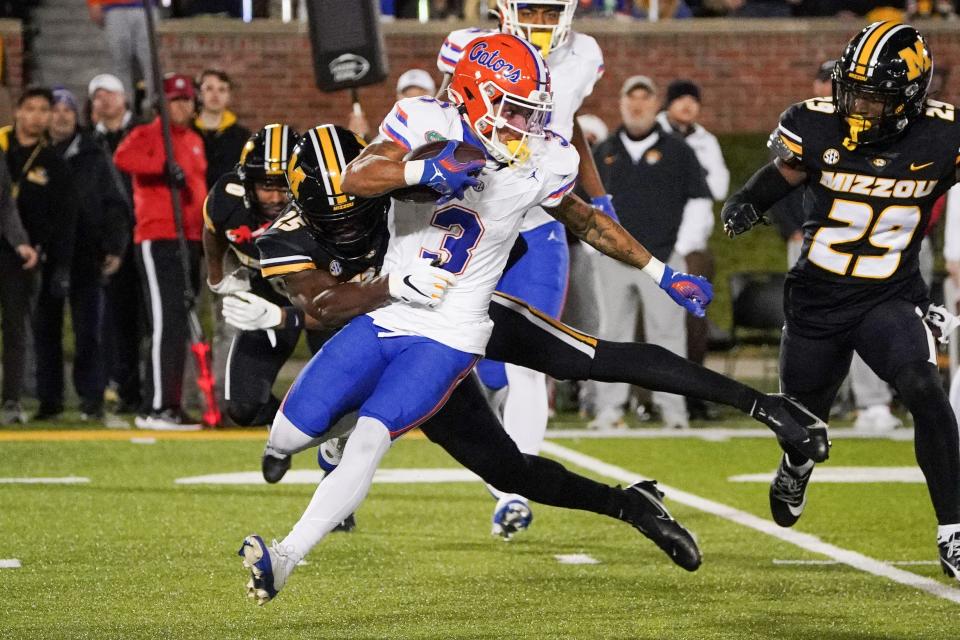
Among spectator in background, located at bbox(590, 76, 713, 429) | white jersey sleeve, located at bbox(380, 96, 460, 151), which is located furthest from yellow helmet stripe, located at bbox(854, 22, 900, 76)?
spectator in background, located at bbox(590, 76, 713, 429)

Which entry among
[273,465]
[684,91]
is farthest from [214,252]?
[684,91]

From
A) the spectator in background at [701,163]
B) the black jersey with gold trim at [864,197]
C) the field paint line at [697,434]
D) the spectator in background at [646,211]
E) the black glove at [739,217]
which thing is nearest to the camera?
the black jersey with gold trim at [864,197]

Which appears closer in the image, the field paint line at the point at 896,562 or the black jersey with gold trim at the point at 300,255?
the black jersey with gold trim at the point at 300,255

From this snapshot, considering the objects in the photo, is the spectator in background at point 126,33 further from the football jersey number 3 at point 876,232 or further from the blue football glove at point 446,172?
the blue football glove at point 446,172

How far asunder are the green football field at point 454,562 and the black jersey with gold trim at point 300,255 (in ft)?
3.24

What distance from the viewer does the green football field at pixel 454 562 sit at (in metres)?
4.87

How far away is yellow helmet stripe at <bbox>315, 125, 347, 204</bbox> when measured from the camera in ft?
17.2

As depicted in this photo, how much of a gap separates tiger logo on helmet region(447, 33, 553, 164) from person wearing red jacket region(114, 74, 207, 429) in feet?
17.2

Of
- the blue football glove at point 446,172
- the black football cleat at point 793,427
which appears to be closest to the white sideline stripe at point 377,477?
the black football cleat at point 793,427

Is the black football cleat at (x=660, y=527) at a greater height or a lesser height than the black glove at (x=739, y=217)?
lesser

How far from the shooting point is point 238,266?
23.6ft

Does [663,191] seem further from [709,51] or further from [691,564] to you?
[709,51]

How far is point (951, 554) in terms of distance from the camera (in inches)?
198

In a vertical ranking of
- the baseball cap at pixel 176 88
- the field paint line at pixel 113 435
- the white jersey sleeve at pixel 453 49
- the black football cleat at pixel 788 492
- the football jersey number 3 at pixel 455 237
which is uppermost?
the white jersey sleeve at pixel 453 49
